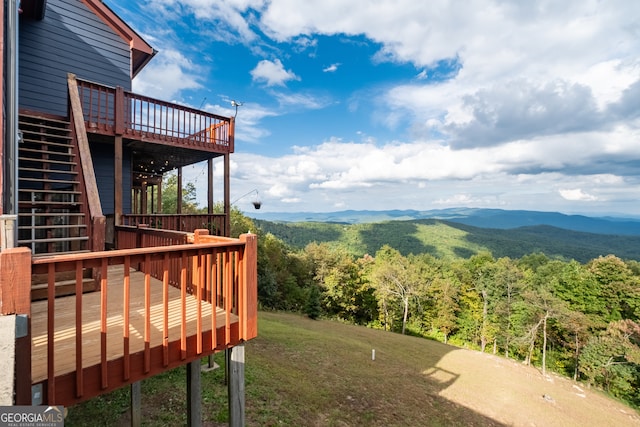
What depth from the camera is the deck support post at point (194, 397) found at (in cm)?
390

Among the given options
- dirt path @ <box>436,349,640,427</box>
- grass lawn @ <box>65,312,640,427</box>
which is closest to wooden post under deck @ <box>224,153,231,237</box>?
grass lawn @ <box>65,312,640,427</box>

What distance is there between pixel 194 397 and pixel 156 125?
19.2ft

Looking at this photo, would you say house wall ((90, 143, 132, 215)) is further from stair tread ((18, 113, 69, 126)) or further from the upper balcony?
stair tread ((18, 113, 69, 126))

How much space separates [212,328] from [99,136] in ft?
19.8

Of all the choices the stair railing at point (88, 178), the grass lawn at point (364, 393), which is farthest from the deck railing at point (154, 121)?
the grass lawn at point (364, 393)

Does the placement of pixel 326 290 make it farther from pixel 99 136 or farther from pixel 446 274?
pixel 99 136

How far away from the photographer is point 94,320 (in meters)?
3.12

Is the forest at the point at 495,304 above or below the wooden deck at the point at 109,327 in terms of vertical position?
below

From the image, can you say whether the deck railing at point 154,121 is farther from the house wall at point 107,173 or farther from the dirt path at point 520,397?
the dirt path at point 520,397

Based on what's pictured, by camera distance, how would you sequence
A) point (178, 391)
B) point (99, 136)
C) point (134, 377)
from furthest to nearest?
1. point (99, 136)
2. point (178, 391)
3. point (134, 377)

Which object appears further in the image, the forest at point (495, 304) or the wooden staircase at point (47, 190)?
the forest at point (495, 304)

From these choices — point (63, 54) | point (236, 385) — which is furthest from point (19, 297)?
point (63, 54)

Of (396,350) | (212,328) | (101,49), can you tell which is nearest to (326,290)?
(396,350)

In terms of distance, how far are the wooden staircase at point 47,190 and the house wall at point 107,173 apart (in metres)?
1.03
